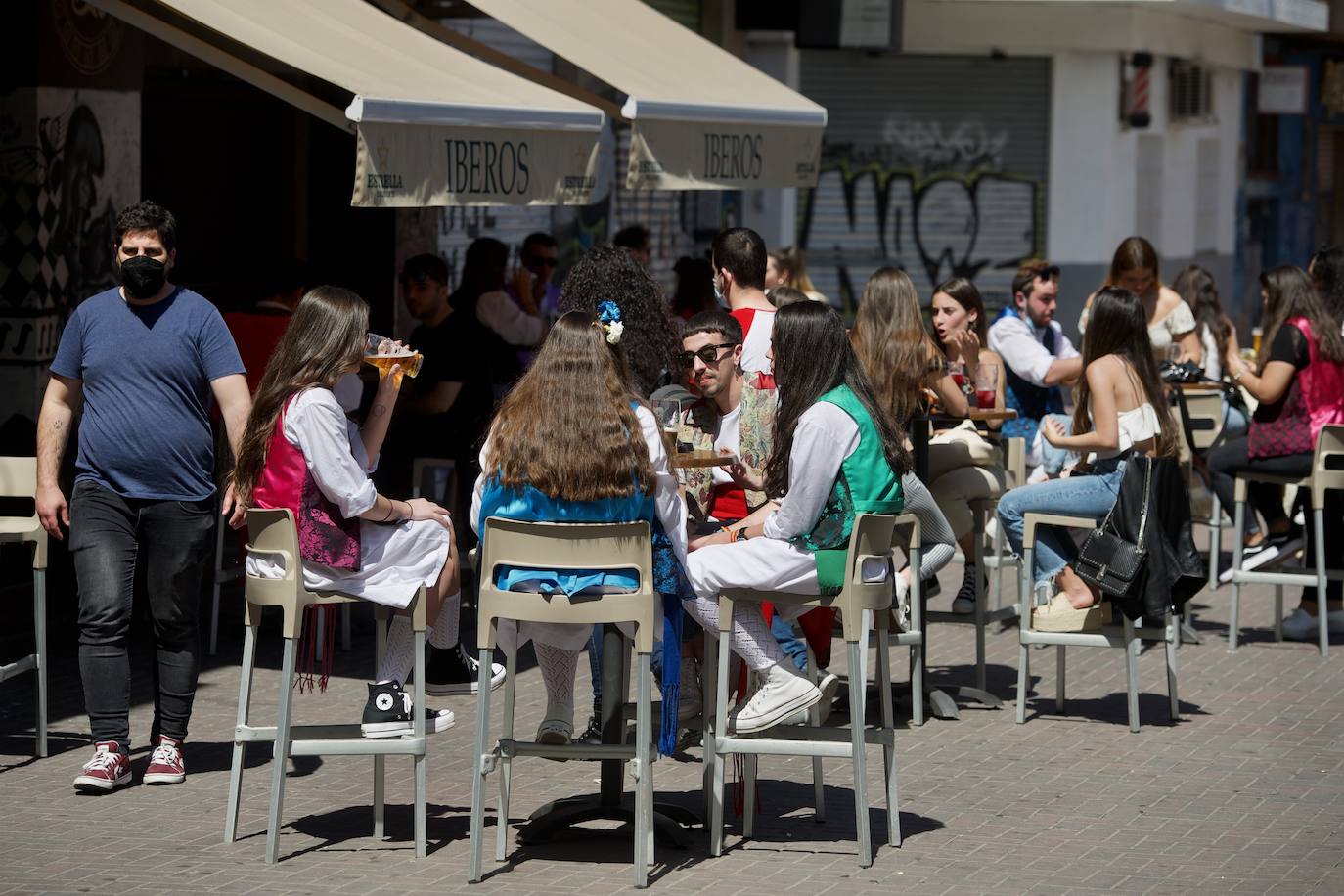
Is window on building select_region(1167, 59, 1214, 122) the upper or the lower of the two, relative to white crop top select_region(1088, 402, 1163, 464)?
upper

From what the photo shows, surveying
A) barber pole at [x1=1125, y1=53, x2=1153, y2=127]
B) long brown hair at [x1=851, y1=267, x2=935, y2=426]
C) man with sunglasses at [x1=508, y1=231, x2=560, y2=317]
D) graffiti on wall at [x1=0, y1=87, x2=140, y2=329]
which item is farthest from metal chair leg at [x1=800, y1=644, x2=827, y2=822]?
barber pole at [x1=1125, y1=53, x2=1153, y2=127]

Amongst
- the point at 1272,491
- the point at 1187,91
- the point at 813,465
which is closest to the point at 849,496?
the point at 813,465

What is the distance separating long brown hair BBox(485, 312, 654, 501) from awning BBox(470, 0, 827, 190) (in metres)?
3.77

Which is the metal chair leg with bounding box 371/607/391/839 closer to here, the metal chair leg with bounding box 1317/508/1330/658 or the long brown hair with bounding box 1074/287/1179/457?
the long brown hair with bounding box 1074/287/1179/457

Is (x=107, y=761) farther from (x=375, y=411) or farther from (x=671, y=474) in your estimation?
(x=671, y=474)

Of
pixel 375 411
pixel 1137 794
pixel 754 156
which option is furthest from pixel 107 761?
pixel 754 156

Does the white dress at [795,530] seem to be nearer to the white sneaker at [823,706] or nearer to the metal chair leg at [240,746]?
the white sneaker at [823,706]

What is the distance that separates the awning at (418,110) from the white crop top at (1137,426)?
2.59 m

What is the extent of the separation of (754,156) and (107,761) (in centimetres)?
518

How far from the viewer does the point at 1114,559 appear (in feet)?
26.0

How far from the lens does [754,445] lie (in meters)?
7.14

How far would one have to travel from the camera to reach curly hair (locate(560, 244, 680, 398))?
7445 millimetres

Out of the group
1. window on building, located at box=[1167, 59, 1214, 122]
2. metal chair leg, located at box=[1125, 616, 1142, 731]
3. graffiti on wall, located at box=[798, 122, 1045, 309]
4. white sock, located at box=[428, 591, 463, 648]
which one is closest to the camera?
white sock, located at box=[428, 591, 463, 648]

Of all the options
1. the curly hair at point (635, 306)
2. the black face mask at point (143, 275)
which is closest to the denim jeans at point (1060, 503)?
the curly hair at point (635, 306)
